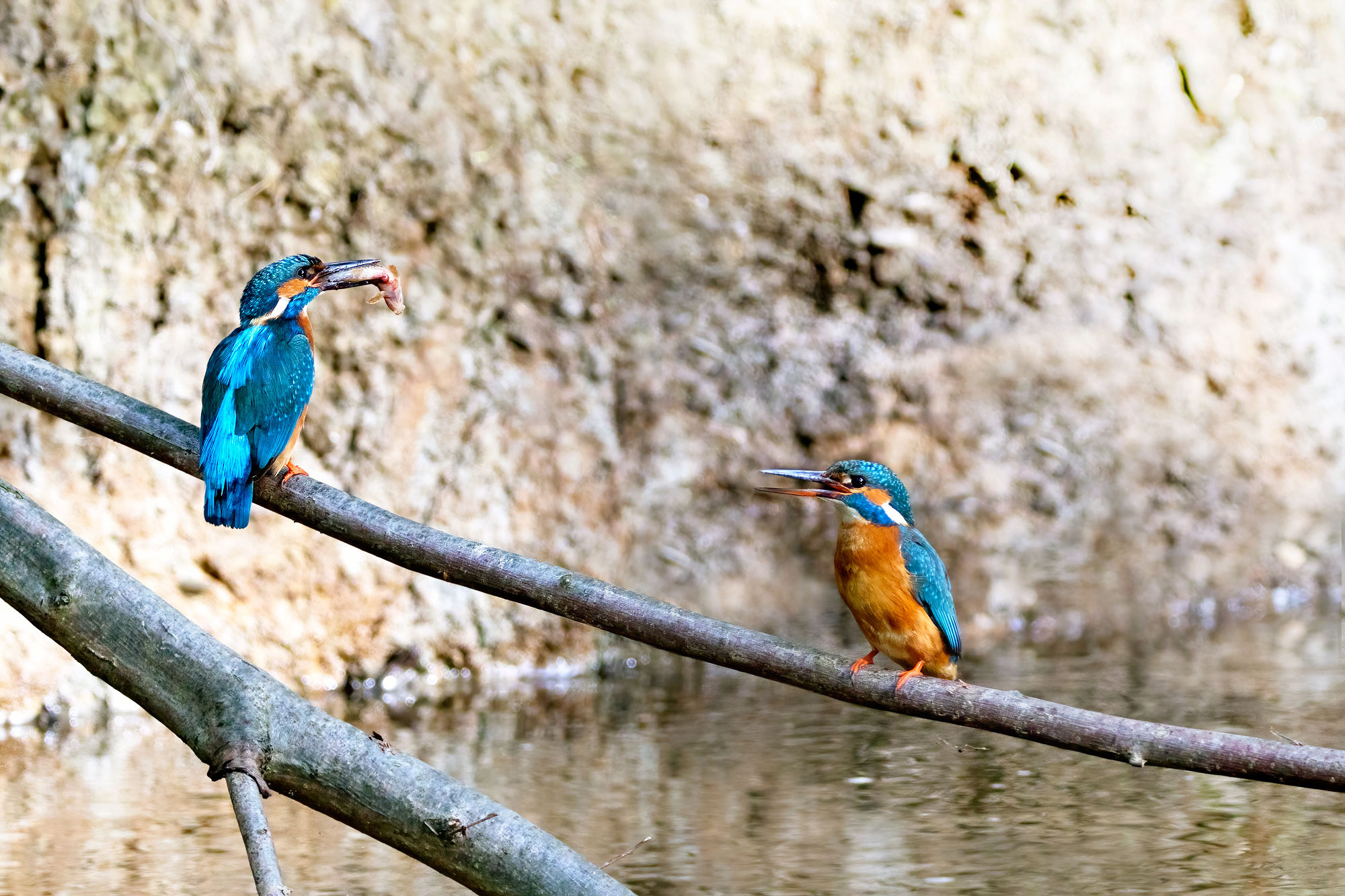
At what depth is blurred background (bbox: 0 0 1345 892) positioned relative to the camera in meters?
4.79

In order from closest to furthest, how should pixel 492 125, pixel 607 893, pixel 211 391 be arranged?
pixel 607 893
pixel 211 391
pixel 492 125

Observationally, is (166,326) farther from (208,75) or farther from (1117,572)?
(1117,572)

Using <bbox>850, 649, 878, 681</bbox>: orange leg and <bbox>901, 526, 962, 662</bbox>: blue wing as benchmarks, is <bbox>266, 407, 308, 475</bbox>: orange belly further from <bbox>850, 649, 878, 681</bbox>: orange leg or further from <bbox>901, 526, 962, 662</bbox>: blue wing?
<bbox>901, 526, 962, 662</bbox>: blue wing

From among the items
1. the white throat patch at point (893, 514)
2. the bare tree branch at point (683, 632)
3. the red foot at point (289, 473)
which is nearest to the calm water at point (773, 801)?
the white throat patch at point (893, 514)

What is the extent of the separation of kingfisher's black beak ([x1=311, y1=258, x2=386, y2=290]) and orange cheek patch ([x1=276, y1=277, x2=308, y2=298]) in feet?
0.07

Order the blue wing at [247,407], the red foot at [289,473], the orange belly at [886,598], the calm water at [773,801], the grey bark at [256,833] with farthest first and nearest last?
the calm water at [773,801], the orange belly at [886,598], the blue wing at [247,407], the red foot at [289,473], the grey bark at [256,833]

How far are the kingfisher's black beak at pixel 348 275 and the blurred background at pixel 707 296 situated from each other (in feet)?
8.36

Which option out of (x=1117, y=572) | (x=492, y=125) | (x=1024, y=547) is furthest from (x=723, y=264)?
(x=1117, y=572)

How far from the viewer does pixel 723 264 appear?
18.9ft

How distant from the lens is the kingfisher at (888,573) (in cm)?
234

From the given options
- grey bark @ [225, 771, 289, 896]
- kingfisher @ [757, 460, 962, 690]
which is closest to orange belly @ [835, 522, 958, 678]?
kingfisher @ [757, 460, 962, 690]

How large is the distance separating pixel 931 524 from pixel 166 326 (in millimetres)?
3182

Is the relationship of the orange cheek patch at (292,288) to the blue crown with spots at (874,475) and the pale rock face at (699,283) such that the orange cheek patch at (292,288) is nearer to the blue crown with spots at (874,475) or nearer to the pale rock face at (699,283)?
the blue crown with spots at (874,475)

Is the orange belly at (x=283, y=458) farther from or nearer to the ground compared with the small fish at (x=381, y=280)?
nearer to the ground
